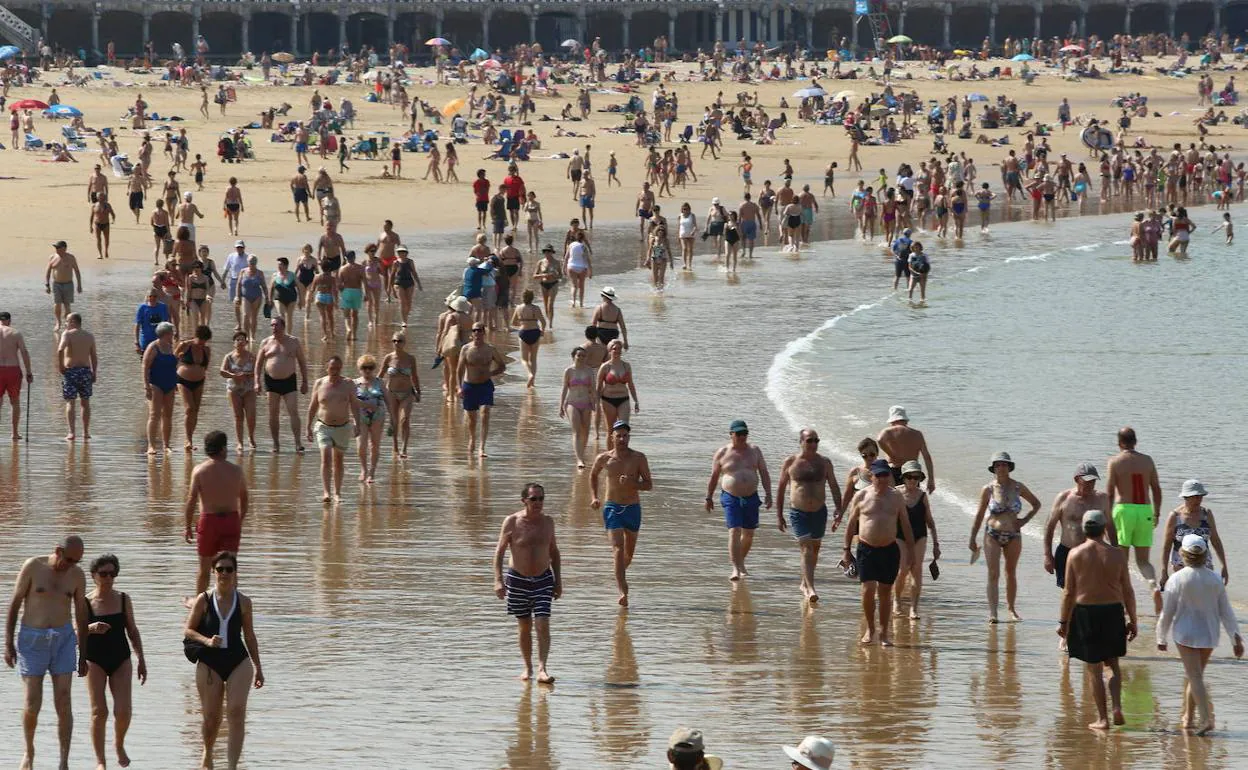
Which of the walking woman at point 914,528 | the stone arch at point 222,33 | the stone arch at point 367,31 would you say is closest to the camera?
the walking woman at point 914,528

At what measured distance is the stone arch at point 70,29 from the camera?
7512 cm

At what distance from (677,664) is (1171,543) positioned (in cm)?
316

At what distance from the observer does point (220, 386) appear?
2045cm

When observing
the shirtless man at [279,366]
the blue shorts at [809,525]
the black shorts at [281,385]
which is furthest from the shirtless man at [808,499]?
the black shorts at [281,385]

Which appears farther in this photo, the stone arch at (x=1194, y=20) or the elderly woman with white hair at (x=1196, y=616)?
the stone arch at (x=1194, y=20)

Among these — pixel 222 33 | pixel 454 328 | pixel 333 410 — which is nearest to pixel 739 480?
pixel 333 410

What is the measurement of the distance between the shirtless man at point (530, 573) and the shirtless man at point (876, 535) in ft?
6.55

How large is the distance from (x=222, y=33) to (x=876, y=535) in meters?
73.2

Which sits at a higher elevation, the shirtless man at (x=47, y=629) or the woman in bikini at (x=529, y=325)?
the woman in bikini at (x=529, y=325)

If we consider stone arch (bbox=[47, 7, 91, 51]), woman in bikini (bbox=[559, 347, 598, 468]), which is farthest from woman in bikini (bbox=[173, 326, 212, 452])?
stone arch (bbox=[47, 7, 91, 51])

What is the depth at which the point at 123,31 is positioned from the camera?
254 ft

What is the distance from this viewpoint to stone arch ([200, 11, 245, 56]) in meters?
79.7

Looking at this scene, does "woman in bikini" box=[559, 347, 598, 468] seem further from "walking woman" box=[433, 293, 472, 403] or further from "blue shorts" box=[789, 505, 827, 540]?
"blue shorts" box=[789, 505, 827, 540]

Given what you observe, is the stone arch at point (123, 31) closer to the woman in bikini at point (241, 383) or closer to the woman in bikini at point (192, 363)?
the woman in bikini at point (241, 383)
